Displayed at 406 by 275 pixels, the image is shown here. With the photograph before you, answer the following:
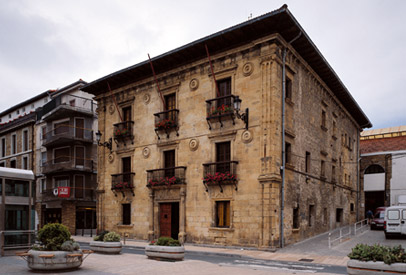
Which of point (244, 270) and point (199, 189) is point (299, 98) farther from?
point (244, 270)

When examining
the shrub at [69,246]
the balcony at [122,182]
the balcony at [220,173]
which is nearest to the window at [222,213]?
the balcony at [220,173]

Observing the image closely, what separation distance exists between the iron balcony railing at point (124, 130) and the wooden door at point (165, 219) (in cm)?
Result: 552

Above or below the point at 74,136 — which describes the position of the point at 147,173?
below

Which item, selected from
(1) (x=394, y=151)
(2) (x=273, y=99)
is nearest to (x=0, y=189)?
(2) (x=273, y=99)

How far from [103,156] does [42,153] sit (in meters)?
12.3

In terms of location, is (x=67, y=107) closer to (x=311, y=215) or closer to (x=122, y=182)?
(x=122, y=182)

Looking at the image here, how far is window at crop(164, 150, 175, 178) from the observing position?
2306 cm

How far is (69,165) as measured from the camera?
1313 inches

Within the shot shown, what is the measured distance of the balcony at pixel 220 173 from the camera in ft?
64.3

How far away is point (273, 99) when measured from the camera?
62.3ft

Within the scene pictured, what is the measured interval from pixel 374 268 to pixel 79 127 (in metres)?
29.2

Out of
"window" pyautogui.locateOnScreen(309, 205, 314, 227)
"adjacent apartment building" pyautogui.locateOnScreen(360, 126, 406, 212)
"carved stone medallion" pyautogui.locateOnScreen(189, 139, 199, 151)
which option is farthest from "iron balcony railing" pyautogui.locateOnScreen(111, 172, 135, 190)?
"adjacent apartment building" pyautogui.locateOnScreen(360, 126, 406, 212)

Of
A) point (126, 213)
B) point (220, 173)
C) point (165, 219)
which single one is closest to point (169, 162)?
point (165, 219)

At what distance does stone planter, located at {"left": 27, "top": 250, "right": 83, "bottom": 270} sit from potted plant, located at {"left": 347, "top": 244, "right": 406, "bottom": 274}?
800cm
